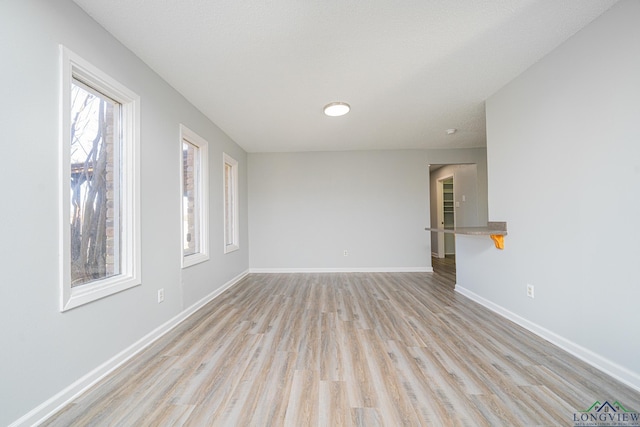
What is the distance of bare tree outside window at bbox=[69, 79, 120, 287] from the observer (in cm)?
171

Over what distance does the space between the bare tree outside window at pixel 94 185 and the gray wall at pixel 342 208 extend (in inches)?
130

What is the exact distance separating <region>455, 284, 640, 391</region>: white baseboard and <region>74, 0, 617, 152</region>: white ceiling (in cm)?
240

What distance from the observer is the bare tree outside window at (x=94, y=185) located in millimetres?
1707

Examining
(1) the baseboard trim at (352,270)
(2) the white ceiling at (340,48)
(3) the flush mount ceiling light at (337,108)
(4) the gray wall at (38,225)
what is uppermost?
(2) the white ceiling at (340,48)

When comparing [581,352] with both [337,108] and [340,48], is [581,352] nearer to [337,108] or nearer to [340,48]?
[340,48]

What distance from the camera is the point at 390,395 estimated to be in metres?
1.53

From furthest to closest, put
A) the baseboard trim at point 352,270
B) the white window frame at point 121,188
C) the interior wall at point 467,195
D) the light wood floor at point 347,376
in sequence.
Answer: the interior wall at point 467,195 → the baseboard trim at point 352,270 → the white window frame at point 121,188 → the light wood floor at point 347,376

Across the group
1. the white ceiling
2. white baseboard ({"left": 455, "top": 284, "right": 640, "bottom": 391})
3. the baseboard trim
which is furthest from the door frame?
white baseboard ({"left": 455, "top": 284, "right": 640, "bottom": 391})

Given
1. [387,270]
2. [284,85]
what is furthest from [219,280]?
[387,270]

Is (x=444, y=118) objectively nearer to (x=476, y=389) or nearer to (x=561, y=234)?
(x=561, y=234)

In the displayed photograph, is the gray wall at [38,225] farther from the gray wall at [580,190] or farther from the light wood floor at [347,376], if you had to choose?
the gray wall at [580,190]

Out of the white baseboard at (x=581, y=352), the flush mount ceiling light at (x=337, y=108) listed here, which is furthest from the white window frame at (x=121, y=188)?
the white baseboard at (x=581, y=352)

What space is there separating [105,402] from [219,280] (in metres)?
2.25

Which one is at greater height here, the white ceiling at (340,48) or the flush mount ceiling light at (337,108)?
the white ceiling at (340,48)
